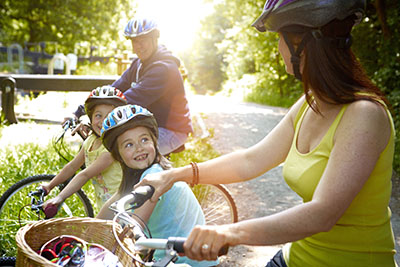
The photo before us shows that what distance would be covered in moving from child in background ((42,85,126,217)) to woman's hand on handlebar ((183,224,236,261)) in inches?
91.3

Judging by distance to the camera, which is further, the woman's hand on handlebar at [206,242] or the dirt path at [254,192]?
the dirt path at [254,192]

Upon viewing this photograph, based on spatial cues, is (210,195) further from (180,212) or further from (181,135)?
(180,212)

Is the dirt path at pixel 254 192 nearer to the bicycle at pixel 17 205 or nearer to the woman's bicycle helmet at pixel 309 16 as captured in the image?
the bicycle at pixel 17 205

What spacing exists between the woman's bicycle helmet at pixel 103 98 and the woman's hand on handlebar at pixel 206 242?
274 cm

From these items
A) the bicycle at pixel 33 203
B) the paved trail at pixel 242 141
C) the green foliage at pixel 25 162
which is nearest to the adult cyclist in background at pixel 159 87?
the bicycle at pixel 33 203

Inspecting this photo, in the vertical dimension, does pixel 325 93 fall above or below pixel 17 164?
above

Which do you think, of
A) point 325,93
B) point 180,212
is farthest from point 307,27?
point 180,212

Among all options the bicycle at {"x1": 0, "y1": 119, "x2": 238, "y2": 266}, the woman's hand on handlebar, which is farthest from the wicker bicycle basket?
the bicycle at {"x1": 0, "y1": 119, "x2": 238, "y2": 266}

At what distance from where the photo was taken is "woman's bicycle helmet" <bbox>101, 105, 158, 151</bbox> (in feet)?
10.1

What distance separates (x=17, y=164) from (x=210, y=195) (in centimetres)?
285

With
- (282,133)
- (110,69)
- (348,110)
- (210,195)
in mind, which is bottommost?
(110,69)

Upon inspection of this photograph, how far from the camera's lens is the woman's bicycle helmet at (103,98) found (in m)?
4.08

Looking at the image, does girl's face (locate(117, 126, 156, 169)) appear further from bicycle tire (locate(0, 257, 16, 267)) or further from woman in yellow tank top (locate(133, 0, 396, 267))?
bicycle tire (locate(0, 257, 16, 267))

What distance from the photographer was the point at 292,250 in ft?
6.91
